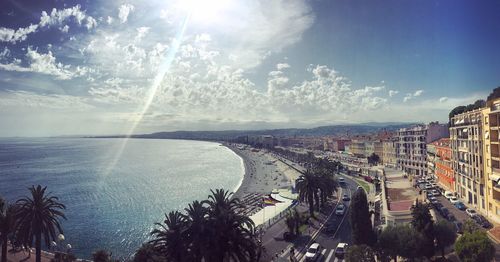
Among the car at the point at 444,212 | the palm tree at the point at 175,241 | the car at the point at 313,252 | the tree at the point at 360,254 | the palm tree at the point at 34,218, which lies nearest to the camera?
the palm tree at the point at 175,241

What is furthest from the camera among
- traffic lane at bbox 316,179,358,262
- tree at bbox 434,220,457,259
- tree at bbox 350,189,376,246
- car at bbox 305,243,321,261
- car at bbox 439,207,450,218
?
car at bbox 439,207,450,218

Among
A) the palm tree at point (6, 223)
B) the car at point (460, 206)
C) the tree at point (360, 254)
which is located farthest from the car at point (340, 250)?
the palm tree at point (6, 223)

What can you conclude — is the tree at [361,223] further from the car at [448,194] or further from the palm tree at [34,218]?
the palm tree at [34,218]

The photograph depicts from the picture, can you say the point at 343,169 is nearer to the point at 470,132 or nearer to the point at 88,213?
the point at 470,132

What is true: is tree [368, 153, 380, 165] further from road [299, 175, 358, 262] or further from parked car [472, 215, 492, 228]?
parked car [472, 215, 492, 228]

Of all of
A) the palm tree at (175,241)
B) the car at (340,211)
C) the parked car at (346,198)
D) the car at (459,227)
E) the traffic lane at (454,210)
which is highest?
the palm tree at (175,241)

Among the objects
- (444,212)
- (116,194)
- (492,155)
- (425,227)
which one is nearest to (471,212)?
(444,212)

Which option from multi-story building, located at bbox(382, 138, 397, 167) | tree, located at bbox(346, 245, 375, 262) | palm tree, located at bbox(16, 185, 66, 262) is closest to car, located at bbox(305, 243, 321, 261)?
tree, located at bbox(346, 245, 375, 262)

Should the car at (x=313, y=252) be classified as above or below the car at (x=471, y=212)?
below
